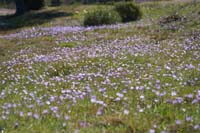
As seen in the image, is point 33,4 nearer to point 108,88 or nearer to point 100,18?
point 100,18

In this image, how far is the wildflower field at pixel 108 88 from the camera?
17.0 feet

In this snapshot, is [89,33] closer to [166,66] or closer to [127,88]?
[166,66]

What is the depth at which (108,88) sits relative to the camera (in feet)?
23.4

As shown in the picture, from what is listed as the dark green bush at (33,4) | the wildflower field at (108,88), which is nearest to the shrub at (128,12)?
the wildflower field at (108,88)

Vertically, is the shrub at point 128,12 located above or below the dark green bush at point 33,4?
above

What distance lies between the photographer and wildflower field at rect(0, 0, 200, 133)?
518 cm

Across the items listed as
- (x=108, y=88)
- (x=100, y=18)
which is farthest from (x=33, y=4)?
(x=108, y=88)

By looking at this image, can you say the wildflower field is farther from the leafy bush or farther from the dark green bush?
the dark green bush

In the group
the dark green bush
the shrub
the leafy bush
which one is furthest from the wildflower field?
the dark green bush

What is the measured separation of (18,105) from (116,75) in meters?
2.54

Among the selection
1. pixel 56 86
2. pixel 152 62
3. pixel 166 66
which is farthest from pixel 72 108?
pixel 152 62

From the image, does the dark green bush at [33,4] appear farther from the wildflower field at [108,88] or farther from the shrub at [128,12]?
the wildflower field at [108,88]

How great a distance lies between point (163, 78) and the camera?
7.57m

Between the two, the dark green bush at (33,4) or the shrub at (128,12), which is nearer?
the shrub at (128,12)
